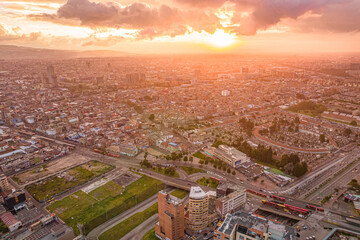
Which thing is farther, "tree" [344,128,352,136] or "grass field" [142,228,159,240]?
"tree" [344,128,352,136]

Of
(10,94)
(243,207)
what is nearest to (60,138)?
(243,207)

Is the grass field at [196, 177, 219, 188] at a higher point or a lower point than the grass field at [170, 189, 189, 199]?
higher

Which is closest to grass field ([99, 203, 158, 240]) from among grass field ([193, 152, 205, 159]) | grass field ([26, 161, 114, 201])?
grass field ([26, 161, 114, 201])

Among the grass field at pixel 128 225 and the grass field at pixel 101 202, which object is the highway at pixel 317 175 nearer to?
the grass field at pixel 128 225

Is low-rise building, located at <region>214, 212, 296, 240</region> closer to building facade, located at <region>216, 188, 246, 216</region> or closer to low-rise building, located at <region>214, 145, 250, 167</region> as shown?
building facade, located at <region>216, 188, 246, 216</region>

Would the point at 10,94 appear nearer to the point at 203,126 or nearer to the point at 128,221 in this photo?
the point at 203,126

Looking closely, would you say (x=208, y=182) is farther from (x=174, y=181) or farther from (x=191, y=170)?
(x=174, y=181)

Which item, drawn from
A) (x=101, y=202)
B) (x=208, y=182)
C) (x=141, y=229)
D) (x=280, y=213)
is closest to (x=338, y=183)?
(x=280, y=213)

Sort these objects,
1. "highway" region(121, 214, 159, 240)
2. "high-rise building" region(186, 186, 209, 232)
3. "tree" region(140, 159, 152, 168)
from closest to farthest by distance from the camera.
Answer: "high-rise building" region(186, 186, 209, 232) < "highway" region(121, 214, 159, 240) < "tree" region(140, 159, 152, 168)
